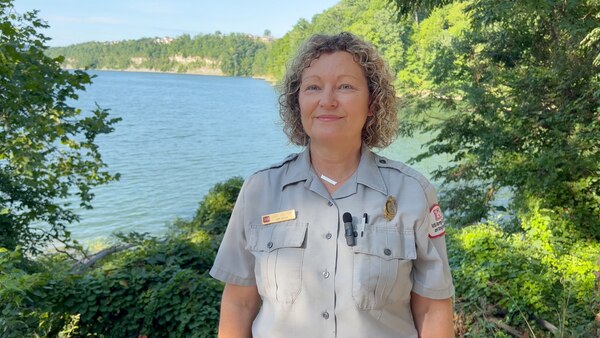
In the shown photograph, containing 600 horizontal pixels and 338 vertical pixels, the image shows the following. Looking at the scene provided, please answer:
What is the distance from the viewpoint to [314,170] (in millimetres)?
1703

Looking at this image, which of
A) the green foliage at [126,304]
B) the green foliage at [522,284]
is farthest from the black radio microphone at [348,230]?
the green foliage at [126,304]

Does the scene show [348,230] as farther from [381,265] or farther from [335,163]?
[335,163]

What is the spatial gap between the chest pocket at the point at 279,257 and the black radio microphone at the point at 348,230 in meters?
0.13

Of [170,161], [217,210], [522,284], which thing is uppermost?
[522,284]

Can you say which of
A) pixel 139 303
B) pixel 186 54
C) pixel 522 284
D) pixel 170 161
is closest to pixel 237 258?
pixel 522 284

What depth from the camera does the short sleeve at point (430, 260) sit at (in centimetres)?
153

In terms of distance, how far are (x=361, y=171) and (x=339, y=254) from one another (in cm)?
29

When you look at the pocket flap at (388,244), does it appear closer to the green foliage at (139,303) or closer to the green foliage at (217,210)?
the green foliage at (139,303)

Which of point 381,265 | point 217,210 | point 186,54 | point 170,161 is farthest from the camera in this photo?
point 186,54

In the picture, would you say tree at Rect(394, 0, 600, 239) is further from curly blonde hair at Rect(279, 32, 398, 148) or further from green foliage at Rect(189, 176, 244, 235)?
green foliage at Rect(189, 176, 244, 235)

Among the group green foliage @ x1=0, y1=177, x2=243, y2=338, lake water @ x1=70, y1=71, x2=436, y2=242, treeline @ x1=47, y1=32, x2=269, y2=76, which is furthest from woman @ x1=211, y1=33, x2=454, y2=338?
treeline @ x1=47, y1=32, x2=269, y2=76

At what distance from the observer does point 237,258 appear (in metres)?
1.67

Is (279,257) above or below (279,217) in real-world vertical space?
below

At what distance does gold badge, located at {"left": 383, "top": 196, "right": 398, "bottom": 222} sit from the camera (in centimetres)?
154
